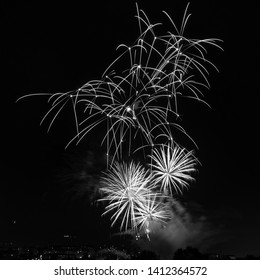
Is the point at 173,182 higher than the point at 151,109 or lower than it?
lower

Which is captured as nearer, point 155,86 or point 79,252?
point 155,86
